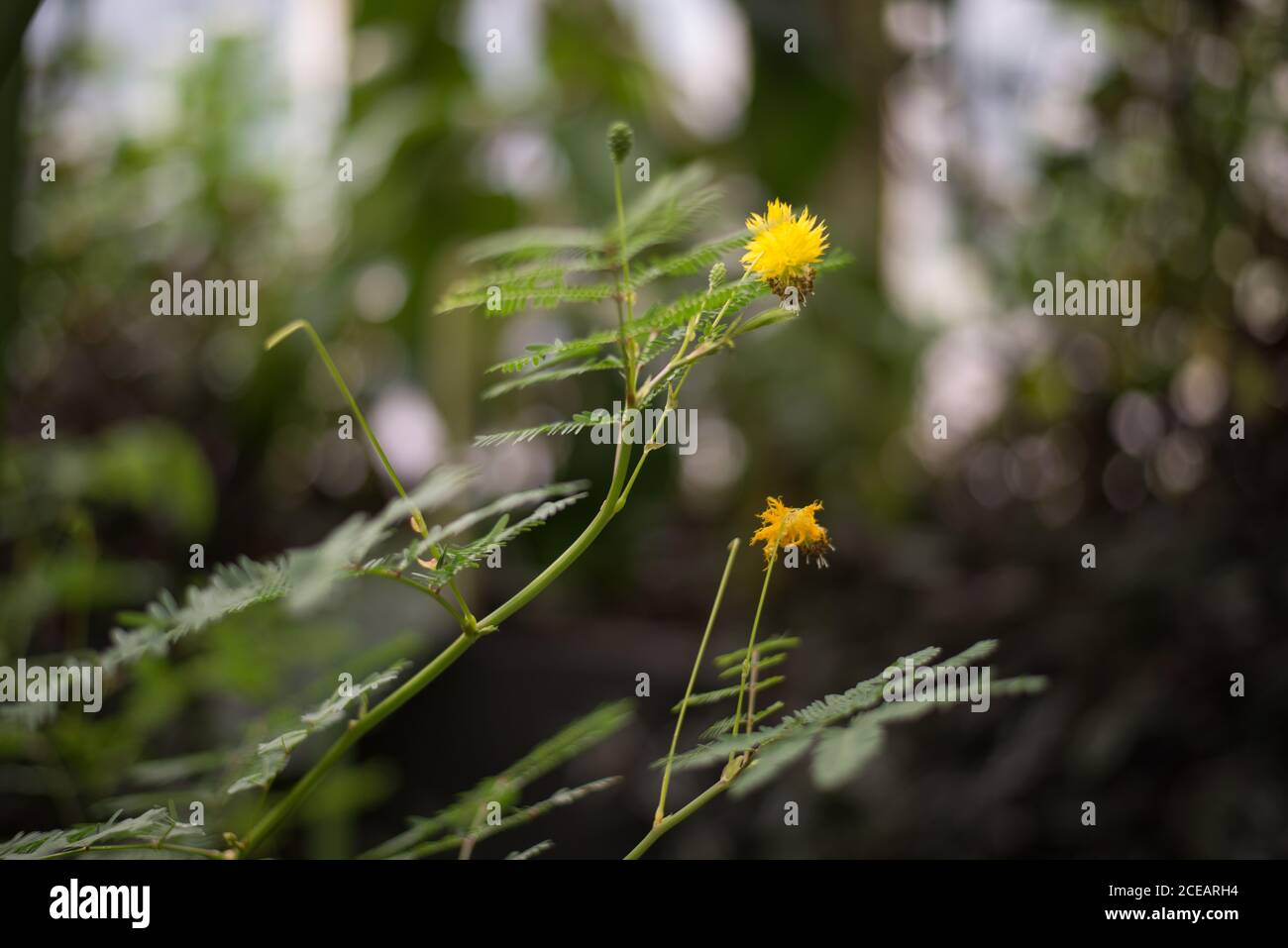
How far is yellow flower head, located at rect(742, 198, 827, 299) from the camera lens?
24 centimetres

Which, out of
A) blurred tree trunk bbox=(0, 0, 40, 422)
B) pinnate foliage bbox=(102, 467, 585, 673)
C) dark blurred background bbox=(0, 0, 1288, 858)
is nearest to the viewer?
pinnate foliage bbox=(102, 467, 585, 673)

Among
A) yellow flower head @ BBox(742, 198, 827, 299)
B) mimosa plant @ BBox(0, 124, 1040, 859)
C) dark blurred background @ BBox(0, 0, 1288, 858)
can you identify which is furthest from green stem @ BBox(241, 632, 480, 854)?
dark blurred background @ BBox(0, 0, 1288, 858)

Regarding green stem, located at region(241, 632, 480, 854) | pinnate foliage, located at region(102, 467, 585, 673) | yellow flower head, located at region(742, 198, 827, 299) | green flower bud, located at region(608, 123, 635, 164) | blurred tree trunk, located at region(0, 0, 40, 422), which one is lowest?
green stem, located at region(241, 632, 480, 854)

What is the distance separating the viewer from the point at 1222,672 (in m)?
0.94

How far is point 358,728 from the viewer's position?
26cm

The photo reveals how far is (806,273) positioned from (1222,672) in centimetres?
90

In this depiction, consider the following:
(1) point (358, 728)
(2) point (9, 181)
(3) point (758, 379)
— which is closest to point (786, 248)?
(1) point (358, 728)

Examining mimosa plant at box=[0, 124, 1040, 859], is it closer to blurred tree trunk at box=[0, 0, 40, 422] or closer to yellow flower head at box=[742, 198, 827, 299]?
yellow flower head at box=[742, 198, 827, 299]

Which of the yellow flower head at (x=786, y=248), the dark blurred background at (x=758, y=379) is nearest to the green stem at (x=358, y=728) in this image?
the yellow flower head at (x=786, y=248)

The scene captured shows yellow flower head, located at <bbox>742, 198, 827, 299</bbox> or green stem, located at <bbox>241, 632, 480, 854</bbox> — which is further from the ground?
yellow flower head, located at <bbox>742, 198, 827, 299</bbox>

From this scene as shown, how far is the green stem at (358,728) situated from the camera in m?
0.25

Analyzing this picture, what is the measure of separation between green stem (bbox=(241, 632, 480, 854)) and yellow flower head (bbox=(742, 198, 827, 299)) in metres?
0.12

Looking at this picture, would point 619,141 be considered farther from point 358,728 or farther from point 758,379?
point 758,379
